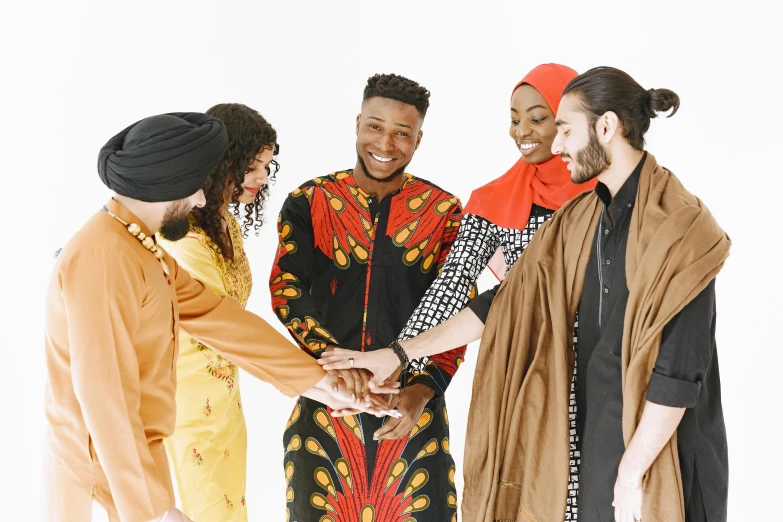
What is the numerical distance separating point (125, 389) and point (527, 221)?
155 cm

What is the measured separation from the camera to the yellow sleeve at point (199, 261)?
314 centimetres

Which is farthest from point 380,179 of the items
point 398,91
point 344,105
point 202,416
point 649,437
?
point 344,105

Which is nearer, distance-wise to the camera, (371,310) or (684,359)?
(684,359)

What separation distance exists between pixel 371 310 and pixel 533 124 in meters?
0.91

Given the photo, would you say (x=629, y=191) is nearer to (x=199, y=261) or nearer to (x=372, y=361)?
(x=372, y=361)

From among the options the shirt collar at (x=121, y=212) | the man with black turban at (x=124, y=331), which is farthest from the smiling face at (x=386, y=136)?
the shirt collar at (x=121, y=212)

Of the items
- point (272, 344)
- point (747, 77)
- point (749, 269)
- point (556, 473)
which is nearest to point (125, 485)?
point (272, 344)

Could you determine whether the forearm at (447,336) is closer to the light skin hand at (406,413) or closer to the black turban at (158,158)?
the light skin hand at (406,413)

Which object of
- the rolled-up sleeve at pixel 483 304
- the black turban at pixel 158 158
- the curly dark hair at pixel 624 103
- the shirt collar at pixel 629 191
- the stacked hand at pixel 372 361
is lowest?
the stacked hand at pixel 372 361

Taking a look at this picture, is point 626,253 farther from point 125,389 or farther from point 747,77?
point 747,77

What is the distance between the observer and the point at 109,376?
2.31m

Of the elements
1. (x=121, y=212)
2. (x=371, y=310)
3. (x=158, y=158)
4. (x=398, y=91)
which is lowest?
(x=371, y=310)

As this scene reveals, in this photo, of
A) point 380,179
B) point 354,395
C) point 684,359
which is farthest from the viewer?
point 380,179

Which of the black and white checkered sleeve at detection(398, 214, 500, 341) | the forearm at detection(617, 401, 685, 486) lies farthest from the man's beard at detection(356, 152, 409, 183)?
the forearm at detection(617, 401, 685, 486)
